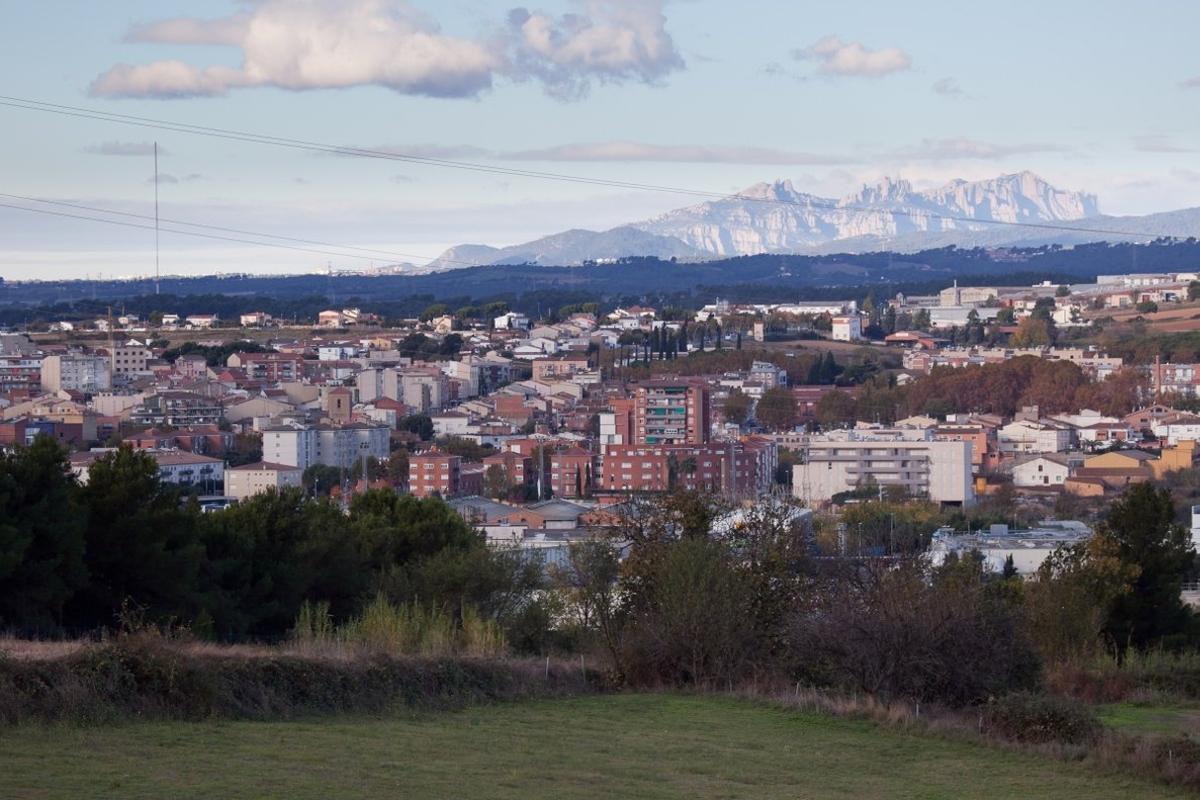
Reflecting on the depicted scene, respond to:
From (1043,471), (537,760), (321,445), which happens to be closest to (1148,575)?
(537,760)

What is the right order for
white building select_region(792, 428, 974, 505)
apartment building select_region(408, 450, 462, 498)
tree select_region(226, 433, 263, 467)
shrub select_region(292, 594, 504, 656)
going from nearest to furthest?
shrub select_region(292, 594, 504, 656)
apartment building select_region(408, 450, 462, 498)
white building select_region(792, 428, 974, 505)
tree select_region(226, 433, 263, 467)

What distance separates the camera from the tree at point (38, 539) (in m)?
14.4

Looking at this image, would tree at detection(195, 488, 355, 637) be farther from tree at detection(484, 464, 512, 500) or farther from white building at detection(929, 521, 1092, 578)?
tree at detection(484, 464, 512, 500)

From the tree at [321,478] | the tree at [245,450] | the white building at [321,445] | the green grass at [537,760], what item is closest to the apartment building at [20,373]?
the tree at [245,450]

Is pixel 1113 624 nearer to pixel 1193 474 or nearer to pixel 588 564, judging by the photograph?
pixel 588 564

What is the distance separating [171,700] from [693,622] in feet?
15.4

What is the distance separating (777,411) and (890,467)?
1480 centimetres

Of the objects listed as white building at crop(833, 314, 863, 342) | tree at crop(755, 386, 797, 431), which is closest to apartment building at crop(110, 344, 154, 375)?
tree at crop(755, 386, 797, 431)

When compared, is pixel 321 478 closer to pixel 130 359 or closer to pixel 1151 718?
pixel 130 359

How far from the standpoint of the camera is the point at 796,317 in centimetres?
10331

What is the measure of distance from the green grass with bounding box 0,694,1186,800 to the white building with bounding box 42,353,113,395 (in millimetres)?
67571

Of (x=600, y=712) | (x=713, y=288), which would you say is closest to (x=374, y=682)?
(x=600, y=712)

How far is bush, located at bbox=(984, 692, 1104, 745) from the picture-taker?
36.9 feet

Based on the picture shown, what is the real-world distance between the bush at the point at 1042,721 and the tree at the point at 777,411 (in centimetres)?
5474
